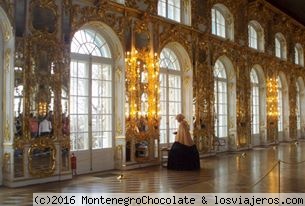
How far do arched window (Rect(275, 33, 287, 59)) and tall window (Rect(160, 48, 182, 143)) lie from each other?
9.99m

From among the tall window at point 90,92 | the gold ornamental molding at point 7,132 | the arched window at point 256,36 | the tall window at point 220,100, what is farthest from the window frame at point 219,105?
the gold ornamental molding at point 7,132

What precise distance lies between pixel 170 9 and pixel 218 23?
3480 millimetres

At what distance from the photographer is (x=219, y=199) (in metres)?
6.94

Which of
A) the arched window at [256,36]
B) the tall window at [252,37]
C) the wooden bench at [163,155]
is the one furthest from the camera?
the arched window at [256,36]

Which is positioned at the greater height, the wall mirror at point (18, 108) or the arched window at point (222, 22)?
the arched window at point (222, 22)

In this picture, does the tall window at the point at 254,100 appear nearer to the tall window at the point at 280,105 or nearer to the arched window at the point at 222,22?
the tall window at the point at 280,105

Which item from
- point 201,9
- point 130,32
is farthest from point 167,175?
point 201,9

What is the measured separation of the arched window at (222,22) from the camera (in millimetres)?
16078

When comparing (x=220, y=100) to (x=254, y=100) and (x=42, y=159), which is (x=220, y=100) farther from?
(x=42, y=159)

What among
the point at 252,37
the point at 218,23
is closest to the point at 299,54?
the point at 252,37

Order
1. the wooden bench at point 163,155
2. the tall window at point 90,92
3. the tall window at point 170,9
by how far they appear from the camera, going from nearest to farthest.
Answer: the tall window at point 90,92, the wooden bench at point 163,155, the tall window at point 170,9

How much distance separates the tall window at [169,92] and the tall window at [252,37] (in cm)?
639

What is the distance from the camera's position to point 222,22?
16.7 metres

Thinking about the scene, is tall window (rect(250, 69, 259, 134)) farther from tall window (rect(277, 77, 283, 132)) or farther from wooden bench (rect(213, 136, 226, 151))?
wooden bench (rect(213, 136, 226, 151))
